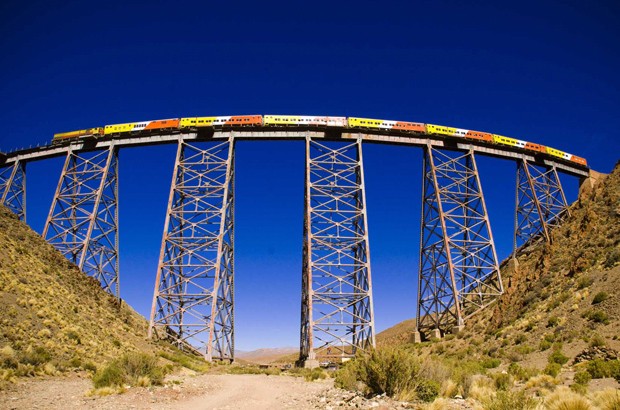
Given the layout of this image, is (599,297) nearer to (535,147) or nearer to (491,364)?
(491,364)

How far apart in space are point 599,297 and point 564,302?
7.00 ft

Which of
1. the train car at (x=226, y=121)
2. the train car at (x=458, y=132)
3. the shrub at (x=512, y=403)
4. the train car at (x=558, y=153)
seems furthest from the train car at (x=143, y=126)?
the train car at (x=558, y=153)

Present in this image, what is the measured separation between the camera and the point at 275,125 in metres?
23.3

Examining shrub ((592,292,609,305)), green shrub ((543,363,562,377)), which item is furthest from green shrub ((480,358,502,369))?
shrub ((592,292,609,305))

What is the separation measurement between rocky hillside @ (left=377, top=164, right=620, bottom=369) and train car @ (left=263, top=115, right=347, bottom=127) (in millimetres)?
13061

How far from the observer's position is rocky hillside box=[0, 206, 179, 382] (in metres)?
10.4

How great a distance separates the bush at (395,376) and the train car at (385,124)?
17658 mm

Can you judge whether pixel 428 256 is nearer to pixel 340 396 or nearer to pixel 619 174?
pixel 619 174

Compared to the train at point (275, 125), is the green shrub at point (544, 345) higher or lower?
lower

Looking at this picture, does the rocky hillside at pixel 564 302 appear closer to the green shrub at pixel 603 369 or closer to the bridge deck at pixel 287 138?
the green shrub at pixel 603 369

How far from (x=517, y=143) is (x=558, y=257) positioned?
9896 mm

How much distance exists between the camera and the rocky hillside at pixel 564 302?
11859 millimetres

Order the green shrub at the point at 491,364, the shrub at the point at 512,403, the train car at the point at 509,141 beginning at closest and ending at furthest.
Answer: the shrub at the point at 512,403 < the green shrub at the point at 491,364 < the train car at the point at 509,141

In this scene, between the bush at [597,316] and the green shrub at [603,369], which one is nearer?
the green shrub at [603,369]
